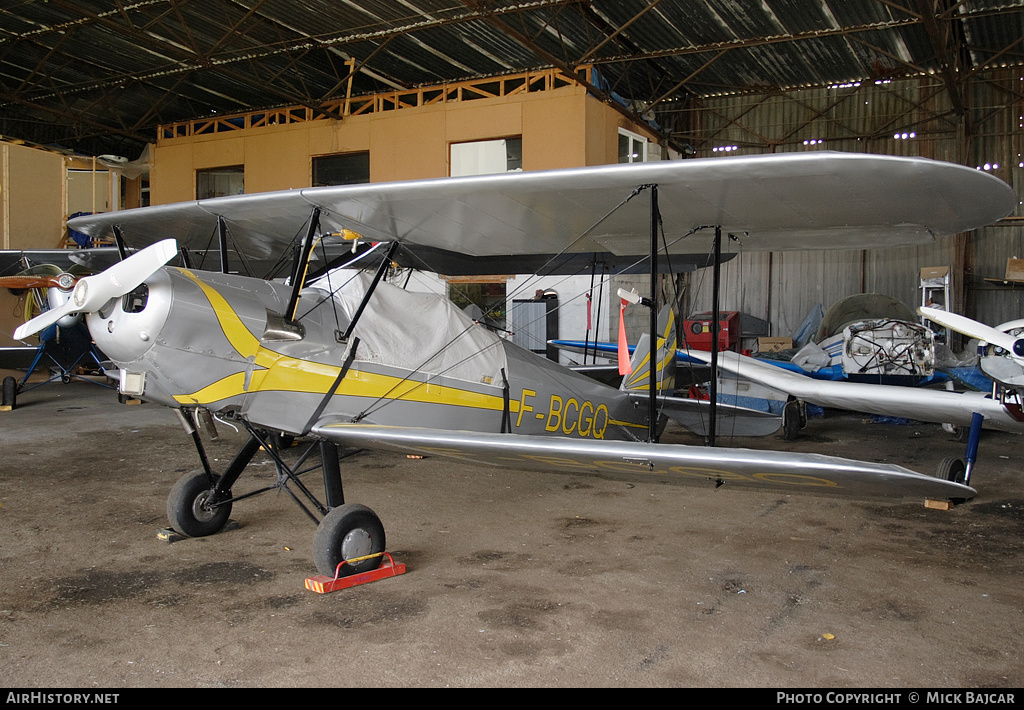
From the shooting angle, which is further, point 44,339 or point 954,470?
point 44,339

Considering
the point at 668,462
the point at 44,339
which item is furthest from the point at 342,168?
the point at 668,462

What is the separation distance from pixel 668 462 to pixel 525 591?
1158mm

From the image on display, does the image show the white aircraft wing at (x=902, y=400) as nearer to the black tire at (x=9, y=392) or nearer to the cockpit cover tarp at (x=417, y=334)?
the cockpit cover tarp at (x=417, y=334)

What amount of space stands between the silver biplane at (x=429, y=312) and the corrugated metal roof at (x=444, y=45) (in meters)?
6.50

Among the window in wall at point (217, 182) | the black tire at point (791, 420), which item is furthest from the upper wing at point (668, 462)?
the window in wall at point (217, 182)

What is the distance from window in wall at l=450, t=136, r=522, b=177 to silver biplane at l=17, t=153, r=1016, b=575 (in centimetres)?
875

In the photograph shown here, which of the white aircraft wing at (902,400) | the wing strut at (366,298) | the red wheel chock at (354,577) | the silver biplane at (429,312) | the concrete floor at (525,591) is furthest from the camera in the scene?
the white aircraft wing at (902,400)

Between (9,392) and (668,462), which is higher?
(668,462)

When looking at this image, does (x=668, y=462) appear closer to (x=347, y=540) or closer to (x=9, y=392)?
(x=347, y=540)

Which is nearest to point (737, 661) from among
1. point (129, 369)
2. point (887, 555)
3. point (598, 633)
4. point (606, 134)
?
point (598, 633)

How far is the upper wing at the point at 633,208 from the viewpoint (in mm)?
3525

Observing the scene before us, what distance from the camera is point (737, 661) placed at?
3020 millimetres

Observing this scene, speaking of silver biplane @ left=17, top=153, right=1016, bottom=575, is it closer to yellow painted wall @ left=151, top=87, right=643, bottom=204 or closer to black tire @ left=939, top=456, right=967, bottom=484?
black tire @ left=939, top=456, right=967, bottom=484

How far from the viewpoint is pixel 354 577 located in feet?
12.8
